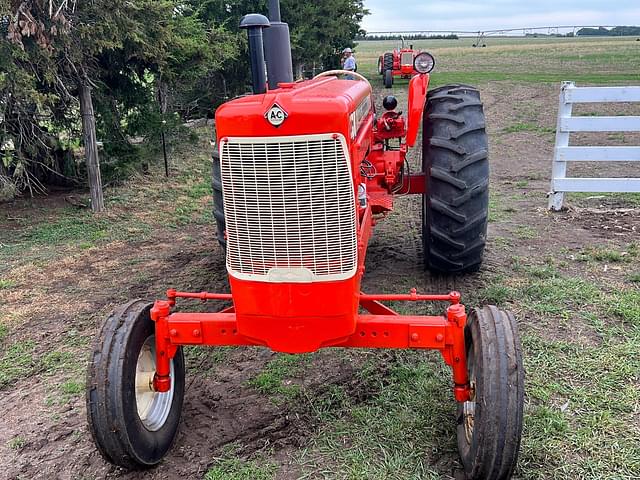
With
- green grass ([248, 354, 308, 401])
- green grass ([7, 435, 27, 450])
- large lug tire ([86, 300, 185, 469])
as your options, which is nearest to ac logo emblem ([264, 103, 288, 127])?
large lug tire ([86, 300, 185, 469])

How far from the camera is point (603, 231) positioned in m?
6.71

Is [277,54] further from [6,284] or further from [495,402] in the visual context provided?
[6,284]

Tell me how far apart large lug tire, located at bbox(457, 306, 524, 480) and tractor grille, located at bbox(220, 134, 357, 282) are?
744mm

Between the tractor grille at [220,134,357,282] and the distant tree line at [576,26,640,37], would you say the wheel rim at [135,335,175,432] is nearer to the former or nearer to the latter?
the tractor grille at [220,134,357,282]

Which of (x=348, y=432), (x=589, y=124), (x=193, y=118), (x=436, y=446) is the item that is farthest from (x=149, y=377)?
(x=193, y=118)

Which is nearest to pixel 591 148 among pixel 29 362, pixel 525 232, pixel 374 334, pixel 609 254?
pixel 525 232

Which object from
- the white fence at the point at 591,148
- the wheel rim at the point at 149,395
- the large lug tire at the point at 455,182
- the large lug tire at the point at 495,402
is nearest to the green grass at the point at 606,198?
the white fence at the point at 591,148

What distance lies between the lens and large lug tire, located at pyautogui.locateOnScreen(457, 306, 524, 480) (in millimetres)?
2803

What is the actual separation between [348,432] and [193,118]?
38.7 feet

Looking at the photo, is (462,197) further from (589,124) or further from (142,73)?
(142,73)

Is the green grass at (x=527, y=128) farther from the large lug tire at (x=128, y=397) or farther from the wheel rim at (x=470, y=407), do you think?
the large lug tire at (x=128, y=397)

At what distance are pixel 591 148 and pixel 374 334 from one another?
5309mm

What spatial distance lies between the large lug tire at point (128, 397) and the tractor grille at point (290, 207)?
2.41ft

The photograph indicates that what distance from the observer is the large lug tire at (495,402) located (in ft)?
9.20
